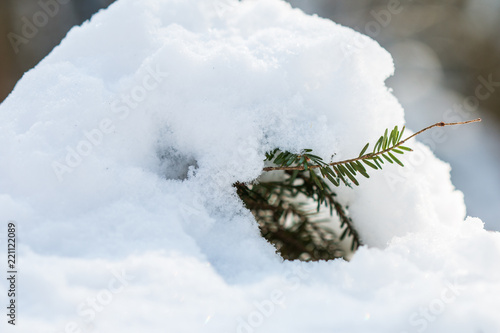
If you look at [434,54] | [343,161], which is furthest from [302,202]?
[434,54]

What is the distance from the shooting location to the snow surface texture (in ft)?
2.08

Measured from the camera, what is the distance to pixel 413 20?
10.4 meters

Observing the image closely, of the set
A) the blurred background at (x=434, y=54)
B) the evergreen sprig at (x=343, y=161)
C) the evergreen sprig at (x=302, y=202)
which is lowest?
the blurred background at (x=434, y=54)

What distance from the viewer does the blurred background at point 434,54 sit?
6.61 m

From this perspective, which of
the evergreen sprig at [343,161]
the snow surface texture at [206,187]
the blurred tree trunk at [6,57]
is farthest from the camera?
the blurred tree trunk at [6,57]

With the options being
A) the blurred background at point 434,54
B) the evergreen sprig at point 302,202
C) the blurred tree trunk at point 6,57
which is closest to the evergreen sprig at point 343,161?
the evergreen sprig at point 302,202

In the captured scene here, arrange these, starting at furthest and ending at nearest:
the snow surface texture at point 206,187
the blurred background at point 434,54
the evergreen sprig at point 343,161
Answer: the blurred background at point 434,54 < the evergreen sprig at point 343,161 < the snow surface texture at point 206,187

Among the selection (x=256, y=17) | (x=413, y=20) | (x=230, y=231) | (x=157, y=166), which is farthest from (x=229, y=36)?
(x=413, y=20)

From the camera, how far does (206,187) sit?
86 cm

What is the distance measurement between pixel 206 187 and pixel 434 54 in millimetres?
11192

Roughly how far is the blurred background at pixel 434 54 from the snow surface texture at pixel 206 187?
5172mm

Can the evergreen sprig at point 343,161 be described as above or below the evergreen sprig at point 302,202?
above

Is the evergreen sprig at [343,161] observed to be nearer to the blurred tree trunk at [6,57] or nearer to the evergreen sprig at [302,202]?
the evergreen sprig at [302,202]

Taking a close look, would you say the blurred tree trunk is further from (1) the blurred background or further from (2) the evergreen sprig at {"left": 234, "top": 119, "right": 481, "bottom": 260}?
(2) the evergreen sprig at {"left": 234, "top": 119, "right": 481, "bottom": 260}
